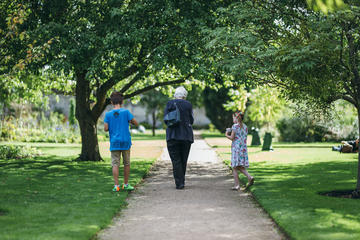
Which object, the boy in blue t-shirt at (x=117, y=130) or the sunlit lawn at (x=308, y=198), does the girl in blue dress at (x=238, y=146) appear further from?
the boy in blue t-shirt at (x=117, y=130)

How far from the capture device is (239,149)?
9.30 meters

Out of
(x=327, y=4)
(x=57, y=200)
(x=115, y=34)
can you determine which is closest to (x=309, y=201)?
(x=57, y=200)

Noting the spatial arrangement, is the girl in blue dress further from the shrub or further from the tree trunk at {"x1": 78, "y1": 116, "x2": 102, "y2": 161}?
the shrub

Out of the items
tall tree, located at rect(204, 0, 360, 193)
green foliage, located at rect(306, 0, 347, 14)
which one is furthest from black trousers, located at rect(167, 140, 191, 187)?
green foliage, located at rect(306, 0, 347, 14)

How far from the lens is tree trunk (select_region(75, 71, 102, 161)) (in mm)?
15172

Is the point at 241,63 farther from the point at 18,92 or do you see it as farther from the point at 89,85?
the point at 18,92

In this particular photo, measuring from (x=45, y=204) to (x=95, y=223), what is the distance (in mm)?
1715

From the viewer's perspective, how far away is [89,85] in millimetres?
15859

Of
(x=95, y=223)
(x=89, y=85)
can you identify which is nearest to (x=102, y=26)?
(x=89, y=85)

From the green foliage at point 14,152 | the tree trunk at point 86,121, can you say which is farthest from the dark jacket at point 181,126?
the green foliage at point 14,152

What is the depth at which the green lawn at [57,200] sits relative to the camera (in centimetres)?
570

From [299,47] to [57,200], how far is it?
189 inches

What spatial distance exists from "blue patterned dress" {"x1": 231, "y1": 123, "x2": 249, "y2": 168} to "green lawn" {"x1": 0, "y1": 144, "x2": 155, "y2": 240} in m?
2.36

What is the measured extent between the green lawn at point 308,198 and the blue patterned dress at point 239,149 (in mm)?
611
